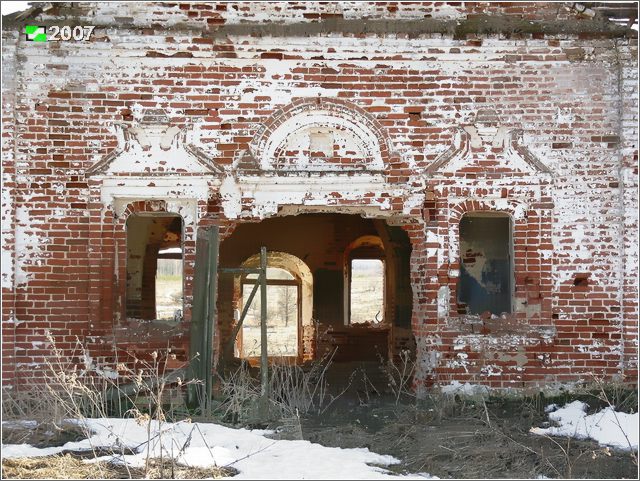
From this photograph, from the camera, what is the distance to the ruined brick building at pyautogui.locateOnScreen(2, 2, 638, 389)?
8125 mm

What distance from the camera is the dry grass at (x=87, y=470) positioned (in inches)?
209

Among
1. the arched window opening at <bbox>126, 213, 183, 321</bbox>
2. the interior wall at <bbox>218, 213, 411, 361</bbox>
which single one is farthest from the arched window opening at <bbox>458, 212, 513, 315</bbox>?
the arched window opening at <bbox>126, 213, 183, 321</bbox>

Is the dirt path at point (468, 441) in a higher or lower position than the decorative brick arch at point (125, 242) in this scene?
lower

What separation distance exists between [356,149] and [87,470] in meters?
Answer: 4.40

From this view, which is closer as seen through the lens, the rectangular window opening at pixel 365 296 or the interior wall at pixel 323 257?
the interior wall at pixel 323 257

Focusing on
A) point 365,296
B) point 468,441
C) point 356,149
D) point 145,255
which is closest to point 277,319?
point 365,296

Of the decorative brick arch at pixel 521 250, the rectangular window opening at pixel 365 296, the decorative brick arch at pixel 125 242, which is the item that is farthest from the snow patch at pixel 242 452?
the rectangular window opening at pixel 365 296

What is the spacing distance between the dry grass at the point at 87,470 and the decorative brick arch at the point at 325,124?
3.65 metres

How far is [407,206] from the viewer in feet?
27.1

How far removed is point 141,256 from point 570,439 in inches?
289

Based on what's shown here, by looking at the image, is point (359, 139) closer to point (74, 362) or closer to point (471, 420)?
point (471, 420)

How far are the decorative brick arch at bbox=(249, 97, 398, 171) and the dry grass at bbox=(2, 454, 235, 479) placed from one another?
12.0ft

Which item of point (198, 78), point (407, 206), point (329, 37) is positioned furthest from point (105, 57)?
point (407, 206)

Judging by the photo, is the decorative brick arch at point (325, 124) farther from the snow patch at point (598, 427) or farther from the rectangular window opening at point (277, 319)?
the rectangular window opening at point (277, 319)
